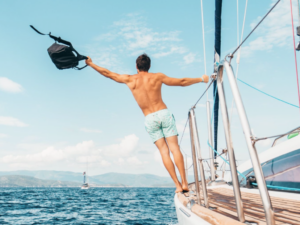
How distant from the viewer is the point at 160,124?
327 centimetres

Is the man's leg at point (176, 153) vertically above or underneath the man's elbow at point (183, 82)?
underneath

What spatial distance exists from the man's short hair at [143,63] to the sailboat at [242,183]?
0.84 metres

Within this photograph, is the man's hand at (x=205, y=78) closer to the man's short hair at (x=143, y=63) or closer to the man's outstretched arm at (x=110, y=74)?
the man's short hair at (x=143, y=63)

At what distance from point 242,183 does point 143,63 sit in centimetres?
375

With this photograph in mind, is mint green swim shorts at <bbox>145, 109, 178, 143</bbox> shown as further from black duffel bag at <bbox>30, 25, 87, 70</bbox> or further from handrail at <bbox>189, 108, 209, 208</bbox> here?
black duffel bag at <bbox>30, 25, 87, 70</bbox>

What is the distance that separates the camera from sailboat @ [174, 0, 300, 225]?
1529 mm

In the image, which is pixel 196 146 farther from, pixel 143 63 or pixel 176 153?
pixel 143 63

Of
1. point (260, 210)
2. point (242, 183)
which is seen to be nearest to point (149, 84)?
point (260, 210)

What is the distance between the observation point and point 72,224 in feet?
46.0

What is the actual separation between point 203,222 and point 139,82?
1.88 meters

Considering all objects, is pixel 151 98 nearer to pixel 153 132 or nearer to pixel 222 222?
pixel 153 132

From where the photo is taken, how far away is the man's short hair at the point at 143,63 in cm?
334

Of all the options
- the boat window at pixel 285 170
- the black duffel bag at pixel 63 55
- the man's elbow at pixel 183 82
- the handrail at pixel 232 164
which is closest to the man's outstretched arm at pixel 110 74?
the black duffel bag at pixel 63 55


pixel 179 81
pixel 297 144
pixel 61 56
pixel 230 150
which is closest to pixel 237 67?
pixel 297 144
